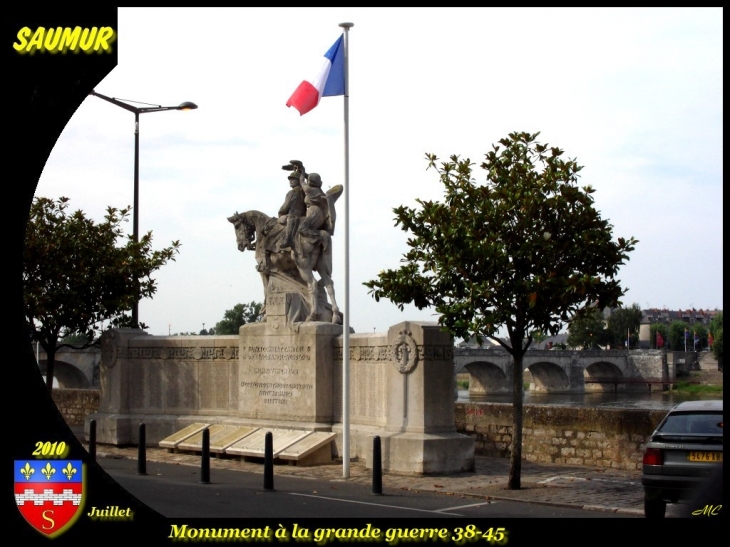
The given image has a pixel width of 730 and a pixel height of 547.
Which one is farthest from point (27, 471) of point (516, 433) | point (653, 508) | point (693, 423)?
point (516, 433)

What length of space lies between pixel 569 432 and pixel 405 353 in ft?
9.72

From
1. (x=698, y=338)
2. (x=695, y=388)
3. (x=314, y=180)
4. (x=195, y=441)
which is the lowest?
(x=695, y=388)

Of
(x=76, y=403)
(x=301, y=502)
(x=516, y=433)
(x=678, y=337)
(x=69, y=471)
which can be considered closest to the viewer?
(x=69, y=471)

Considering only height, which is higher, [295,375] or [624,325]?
[624,325]

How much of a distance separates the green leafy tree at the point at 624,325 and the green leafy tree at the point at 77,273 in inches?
3933

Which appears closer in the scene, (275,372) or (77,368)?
(275,372)

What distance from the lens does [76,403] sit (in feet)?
78.3

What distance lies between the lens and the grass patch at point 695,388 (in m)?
78.9

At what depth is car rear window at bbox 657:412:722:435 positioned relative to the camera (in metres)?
10.1

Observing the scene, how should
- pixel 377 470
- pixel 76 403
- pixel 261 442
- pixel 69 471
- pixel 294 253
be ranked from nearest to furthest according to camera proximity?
1. pixel 69 471
2. pixel 377 470
3. pixel 261 442
4. pixel 294 253
5. pixel 76 403

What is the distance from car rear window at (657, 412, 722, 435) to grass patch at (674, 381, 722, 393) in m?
70.3

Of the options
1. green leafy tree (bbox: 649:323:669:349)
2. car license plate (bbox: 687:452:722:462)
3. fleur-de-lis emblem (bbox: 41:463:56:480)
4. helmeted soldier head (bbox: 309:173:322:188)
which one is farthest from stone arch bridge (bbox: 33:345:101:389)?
green leafy tree (bbox: 649:323:669:349)

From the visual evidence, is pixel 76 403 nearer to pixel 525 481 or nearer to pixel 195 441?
pixel 195 441

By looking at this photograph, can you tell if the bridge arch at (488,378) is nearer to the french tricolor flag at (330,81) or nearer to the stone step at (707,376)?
the stone step at (707,376)
